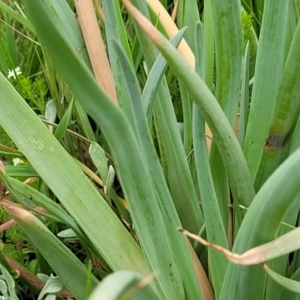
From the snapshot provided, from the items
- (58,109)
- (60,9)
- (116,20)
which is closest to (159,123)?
(116,20)

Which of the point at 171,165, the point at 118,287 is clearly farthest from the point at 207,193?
the point at 118,287

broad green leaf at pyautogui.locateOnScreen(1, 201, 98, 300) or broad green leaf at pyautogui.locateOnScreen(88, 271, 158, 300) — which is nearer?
broad green leaf at pyautogui.locateOnScreen(88, 271, 158, 300)

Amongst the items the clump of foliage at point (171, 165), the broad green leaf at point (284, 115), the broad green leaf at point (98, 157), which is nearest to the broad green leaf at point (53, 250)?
the clump of foliage at point (171, 165)

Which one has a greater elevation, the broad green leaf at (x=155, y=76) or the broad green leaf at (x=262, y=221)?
the broad green leaf at (x=155, y=76)

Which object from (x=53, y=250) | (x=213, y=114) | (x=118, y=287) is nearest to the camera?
(x=118, y=287)

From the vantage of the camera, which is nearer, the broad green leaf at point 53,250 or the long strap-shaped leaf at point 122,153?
the long strap-shaped leaf at point 122,153

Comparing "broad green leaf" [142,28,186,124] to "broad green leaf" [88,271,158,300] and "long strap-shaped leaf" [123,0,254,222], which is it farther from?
"broad green leaf" [88,271,158,300]

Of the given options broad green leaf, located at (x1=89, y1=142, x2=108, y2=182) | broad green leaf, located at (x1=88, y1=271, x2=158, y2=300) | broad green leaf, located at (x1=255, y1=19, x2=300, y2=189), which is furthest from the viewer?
broad green leaf, located at (x1=89, y1=142, x2=108, y2=182)

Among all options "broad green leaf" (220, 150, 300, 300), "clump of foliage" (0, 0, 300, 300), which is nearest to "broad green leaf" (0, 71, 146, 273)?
"clump of foliage" (0, 0, 300, 300)

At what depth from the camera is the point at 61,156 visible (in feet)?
1.73

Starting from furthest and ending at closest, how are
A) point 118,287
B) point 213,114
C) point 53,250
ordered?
point 53,250
point 213,114
point 118,287

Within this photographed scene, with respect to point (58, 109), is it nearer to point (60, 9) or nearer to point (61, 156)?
point (60, 9)

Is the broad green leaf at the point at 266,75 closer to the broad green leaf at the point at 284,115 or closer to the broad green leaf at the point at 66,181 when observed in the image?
the broad green leaf at the point at 284,115

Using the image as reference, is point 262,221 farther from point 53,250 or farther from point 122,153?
point 53,250
